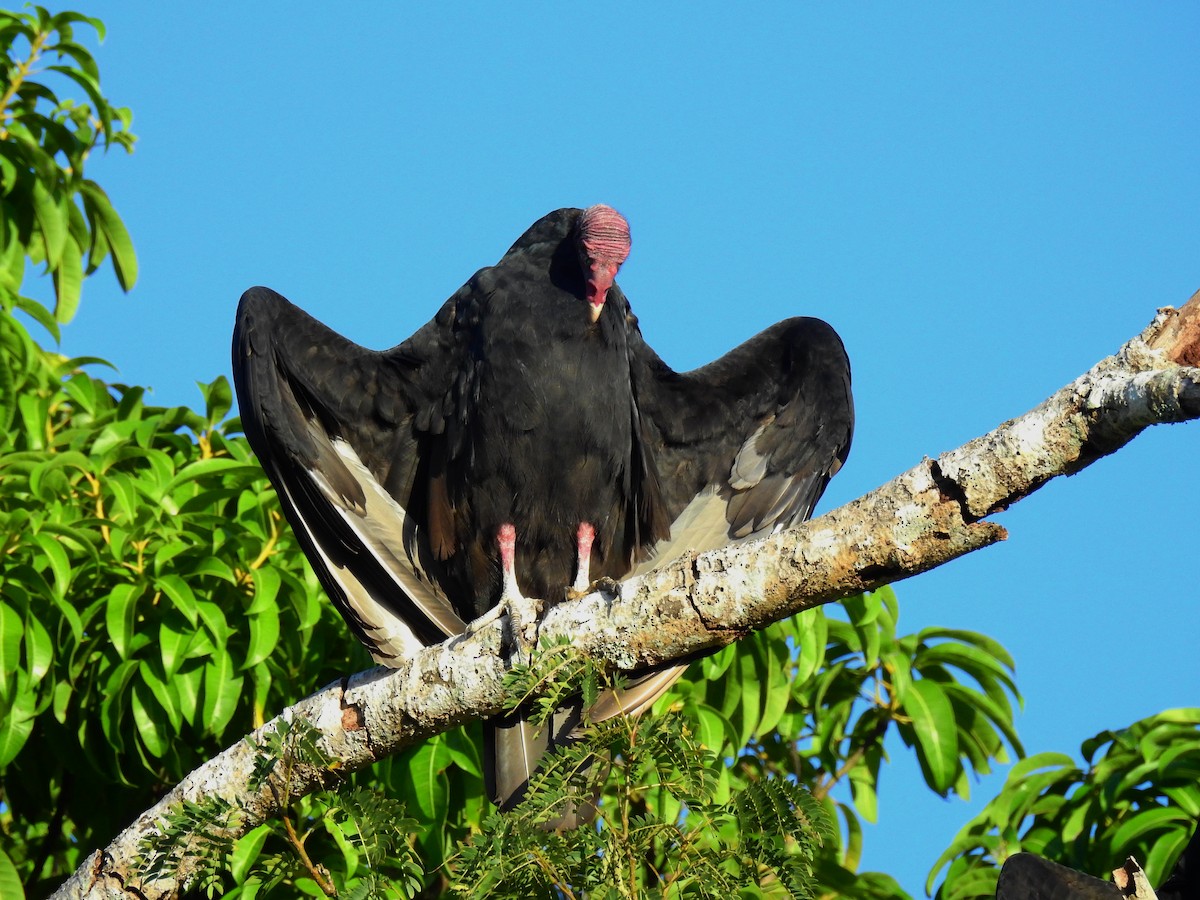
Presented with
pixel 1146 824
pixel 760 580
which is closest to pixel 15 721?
pixel 760 580

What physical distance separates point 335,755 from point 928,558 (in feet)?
4.21

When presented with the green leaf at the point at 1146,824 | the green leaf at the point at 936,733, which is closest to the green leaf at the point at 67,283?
the green leaf at the point at 936,733

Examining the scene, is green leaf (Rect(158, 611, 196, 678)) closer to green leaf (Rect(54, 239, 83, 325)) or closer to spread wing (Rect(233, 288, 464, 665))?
spread wing (Rect(233, 288, 464, 665))

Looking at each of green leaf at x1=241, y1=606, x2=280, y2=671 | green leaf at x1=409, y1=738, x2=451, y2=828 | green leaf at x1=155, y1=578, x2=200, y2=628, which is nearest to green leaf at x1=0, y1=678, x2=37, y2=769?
green leaf at x1=155, y1=578, x2=200, y2=628

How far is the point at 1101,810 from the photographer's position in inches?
135

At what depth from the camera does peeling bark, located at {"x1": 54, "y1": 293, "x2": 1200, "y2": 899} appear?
7.28 ft

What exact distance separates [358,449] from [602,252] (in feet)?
2.72

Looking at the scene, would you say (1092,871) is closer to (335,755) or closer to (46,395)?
(335,755)

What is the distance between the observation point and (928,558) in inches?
91.9

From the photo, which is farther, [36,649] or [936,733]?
[936,733]

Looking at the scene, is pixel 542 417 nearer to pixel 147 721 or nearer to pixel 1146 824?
pixel 147 721

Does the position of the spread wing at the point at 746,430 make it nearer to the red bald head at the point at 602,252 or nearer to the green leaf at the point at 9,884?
the red bald head at the point at 602,252

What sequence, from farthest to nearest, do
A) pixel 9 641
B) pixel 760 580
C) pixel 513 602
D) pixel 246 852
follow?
pixel 513 602 < pixel 9 641 < pixel 246 852 < pixel 760 580

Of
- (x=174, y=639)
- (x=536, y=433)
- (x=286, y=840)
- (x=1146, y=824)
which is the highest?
(x=536, y=433)
